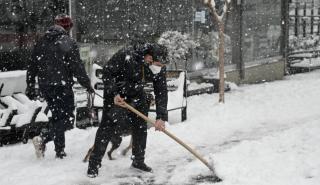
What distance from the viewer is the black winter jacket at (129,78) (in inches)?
247

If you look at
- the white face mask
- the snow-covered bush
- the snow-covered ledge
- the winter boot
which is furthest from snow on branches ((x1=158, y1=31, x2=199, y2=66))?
the snow-covered bush

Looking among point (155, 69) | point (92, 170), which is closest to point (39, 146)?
point (92, 170)

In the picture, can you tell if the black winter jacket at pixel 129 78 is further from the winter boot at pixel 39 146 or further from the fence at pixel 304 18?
the fence at pixel 304 18

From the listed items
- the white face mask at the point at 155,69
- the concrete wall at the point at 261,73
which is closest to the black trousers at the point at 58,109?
the white face mask at the point at 155,69

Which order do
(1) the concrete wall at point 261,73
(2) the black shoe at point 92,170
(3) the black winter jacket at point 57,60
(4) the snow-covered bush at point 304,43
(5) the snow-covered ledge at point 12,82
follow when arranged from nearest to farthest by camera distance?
(2) the black shoe at point 92,170
(3) the black winter jacket at point 57,60
(5) the snow-covered ledge at point 12,82
(1) the concrete wall at point 261,73
(4) the snow-covered bush at point 304,43

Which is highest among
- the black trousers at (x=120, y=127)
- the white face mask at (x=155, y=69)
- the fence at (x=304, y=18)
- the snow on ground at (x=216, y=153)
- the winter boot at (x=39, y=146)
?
the fence at (x=304, y=18)

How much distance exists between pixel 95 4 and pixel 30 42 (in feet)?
7.52

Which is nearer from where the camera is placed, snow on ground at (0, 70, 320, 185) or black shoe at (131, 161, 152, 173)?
snow on ground at (0, 70, 320, 185)

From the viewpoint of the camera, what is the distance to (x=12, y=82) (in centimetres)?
882

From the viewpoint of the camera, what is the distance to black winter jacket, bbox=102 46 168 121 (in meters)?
6.27

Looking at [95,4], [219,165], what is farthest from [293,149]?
[95,4]

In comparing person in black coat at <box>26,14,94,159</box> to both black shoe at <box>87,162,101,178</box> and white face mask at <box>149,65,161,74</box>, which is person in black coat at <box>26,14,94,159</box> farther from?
white face mask at <box>149,65,161,74</box>

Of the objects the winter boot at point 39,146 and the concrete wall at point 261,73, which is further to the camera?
the concrete wall at point 261,73

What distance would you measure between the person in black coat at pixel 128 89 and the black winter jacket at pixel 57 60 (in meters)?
0.78
